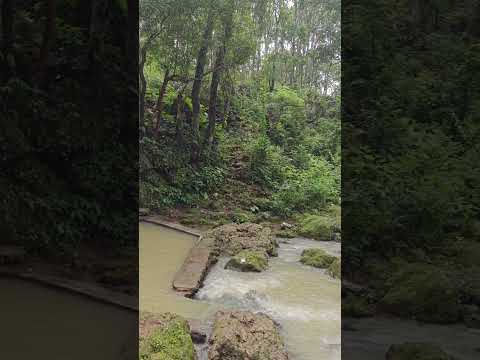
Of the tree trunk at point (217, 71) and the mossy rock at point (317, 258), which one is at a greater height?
the tree trunk at point (217, 71)

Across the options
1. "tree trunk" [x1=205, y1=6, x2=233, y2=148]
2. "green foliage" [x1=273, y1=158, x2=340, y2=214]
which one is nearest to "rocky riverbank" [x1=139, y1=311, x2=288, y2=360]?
"green foliage" [x1=273, y1=158, x2=340, y2=214]

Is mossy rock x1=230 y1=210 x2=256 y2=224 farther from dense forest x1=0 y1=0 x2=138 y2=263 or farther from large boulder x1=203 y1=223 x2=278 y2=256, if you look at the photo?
A: dense forest x1=0 y1=0 x2=138 y2=263

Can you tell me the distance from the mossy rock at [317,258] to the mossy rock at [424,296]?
0.68 metres

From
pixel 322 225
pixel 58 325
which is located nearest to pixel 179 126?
pixel 322 225

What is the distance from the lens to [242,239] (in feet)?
9.29

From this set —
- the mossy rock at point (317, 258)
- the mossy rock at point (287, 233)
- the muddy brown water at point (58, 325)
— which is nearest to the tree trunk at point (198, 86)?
the mossy rock at point (287, 233)

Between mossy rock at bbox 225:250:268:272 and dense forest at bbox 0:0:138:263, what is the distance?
1620 mm

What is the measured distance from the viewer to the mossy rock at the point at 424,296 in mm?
3104

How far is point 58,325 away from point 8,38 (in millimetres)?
2729

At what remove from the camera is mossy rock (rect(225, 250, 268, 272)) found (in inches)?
111

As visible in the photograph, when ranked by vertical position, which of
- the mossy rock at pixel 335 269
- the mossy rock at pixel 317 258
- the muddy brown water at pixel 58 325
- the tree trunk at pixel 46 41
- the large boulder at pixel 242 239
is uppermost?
the tree trunk at pixel 46 41

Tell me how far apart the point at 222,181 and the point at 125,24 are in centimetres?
232

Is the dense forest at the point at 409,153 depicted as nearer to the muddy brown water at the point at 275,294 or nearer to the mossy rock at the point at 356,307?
the mossy rock at the point at 356,307

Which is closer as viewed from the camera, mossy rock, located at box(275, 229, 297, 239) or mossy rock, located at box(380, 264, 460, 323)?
mossy rock, located at box(275, 229, 297, 239)
